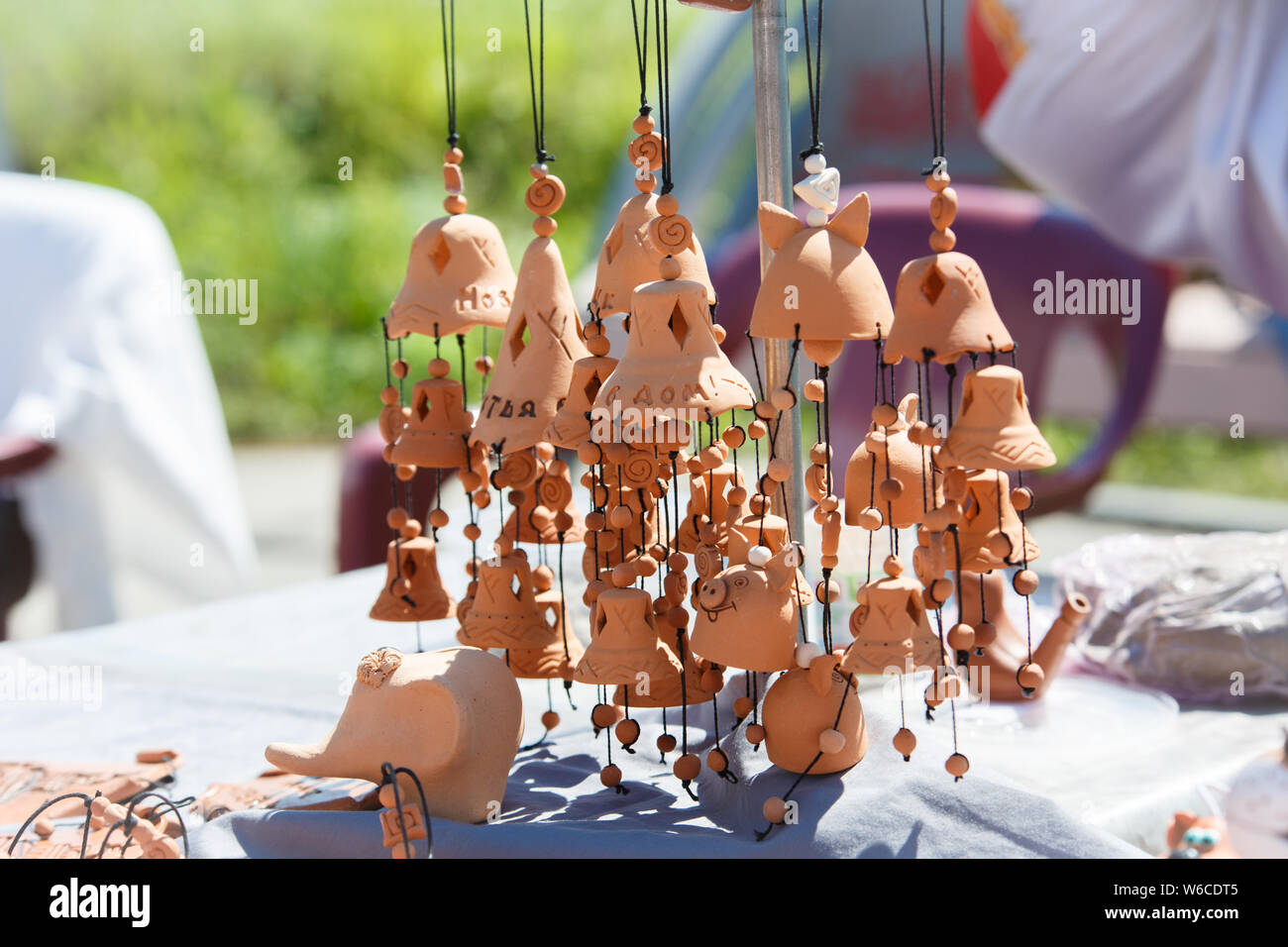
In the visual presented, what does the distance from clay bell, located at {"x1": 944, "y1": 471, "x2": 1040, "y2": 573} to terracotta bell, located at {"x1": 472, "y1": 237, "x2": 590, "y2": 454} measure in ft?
1.47

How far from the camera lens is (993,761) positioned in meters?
1.76

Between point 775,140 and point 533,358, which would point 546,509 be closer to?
point 533,358

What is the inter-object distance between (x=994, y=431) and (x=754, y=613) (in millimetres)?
288

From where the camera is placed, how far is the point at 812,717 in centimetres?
133

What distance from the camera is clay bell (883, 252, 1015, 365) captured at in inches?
48.3

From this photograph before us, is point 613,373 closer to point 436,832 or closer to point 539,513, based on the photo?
point 539,513

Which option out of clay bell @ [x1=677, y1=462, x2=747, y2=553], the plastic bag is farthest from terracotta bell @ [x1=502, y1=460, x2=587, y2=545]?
the plastic bag

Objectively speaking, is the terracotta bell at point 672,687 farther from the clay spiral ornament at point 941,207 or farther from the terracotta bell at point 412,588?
the clay spiral ornament at point 941,207

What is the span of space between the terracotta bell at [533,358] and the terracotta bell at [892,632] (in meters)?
0.40

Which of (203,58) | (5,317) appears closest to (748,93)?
(5,317)

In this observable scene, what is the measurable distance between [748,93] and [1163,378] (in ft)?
10.5

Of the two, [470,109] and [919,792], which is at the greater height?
[470,109]

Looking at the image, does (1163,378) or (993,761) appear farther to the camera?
(1163,378)
